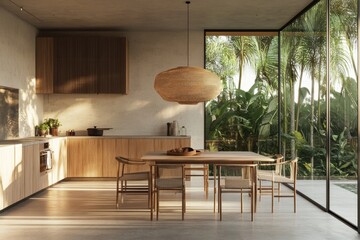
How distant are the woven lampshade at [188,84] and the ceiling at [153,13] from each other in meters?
1.91

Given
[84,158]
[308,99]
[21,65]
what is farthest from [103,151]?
[308,99]

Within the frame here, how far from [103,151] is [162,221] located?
387 cm

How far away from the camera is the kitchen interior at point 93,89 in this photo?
8195mm

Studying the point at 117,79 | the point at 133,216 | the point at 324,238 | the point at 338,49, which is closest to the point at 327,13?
the point at 338,49

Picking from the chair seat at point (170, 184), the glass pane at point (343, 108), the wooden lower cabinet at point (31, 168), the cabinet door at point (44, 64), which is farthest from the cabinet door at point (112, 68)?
the glass pane at point (343, 108)

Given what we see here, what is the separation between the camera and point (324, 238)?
5172 mm

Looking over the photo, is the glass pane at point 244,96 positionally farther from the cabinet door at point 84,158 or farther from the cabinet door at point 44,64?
the cabinet door at point 44,64

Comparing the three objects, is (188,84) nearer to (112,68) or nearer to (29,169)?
(29,169)

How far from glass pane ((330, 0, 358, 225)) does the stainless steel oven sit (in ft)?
14.9

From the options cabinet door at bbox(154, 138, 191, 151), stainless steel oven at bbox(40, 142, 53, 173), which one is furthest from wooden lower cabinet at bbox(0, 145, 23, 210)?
cabinet door at bbox(154, 138, 191, 151)

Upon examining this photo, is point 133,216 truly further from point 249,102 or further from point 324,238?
point 249,102

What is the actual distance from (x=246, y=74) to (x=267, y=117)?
1916 millimetres

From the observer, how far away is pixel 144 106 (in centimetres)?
1029

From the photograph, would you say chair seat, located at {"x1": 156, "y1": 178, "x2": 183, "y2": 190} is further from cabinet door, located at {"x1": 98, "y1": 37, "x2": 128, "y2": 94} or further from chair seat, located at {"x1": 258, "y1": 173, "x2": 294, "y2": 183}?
cabinet door, located at {"x1": 98, "y1": 37, "x2": 128, "y2": 94}
